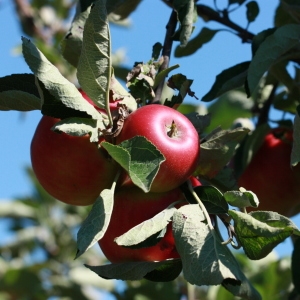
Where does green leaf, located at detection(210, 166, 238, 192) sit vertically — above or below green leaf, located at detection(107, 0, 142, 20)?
below

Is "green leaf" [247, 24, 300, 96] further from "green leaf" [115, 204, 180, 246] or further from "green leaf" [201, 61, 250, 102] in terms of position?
"green leaf" [115, 204, 180, 246]

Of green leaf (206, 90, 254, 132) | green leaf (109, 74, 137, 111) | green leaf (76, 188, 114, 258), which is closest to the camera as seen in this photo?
green leaf (76, 188, 114, 258)

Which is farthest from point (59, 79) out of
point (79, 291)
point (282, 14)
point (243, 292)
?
point (79, 291)

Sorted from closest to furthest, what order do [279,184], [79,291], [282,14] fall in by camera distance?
[279,184]
[282,14]
[79,291]

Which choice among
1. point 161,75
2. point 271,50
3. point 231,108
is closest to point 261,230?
point 161,75

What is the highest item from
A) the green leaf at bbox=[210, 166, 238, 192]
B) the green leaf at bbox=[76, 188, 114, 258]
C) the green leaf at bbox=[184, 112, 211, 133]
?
the green leaf at bbox=[184, 112, 211, 133]

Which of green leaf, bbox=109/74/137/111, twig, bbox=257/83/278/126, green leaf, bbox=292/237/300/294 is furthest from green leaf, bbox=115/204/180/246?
twig, bbox=257/83/278/126

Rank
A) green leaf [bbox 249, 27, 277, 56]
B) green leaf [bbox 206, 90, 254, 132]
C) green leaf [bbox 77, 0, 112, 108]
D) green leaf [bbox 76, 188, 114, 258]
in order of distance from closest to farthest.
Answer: green leaf [bbox 76, 188, 114, 258]
green leaf [bbox 77, 0, 112, 108]
green leaf [bbox 249, 27, 277, 56]
green leaf [bbox 206, 90, 254, 132]

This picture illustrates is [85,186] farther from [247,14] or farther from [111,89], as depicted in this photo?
[247,14]

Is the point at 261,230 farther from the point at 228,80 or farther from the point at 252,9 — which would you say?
the point at 252,9

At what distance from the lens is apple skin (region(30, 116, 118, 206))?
1182 mm

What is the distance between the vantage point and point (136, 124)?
113 centimetres

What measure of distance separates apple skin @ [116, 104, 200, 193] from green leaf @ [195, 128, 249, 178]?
9 centimetres

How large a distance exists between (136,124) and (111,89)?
0.43 feet
